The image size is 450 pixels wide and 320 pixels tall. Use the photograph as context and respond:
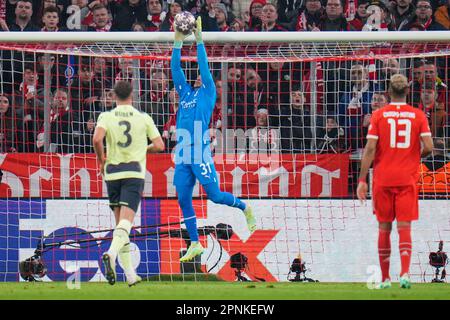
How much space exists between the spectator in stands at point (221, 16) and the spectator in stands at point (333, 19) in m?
1.57

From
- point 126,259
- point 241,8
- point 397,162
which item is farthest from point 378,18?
point 126,259

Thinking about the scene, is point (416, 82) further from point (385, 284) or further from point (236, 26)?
point (385, 284)

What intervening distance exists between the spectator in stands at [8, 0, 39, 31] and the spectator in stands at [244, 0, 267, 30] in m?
3.76

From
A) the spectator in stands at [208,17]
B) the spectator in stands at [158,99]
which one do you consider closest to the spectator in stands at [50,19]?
the spectator in stands at [158,99]

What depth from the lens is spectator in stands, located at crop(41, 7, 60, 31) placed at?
2017 cm

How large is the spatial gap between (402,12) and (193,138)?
7244mm

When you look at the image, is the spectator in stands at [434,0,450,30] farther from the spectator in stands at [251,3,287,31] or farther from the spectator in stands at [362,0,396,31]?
the spectator in stands at [251,3,287,31]

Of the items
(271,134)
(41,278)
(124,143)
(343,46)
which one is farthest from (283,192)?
(124,143)

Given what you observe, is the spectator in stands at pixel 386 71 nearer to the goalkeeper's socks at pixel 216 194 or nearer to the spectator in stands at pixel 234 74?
the spectator in stands at pixel 234 74

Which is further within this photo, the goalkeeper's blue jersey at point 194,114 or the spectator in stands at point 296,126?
the spectator in stands at point 296,126

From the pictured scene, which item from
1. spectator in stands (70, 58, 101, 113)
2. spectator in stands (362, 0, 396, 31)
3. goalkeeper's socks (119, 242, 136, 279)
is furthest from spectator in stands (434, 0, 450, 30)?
goalkeeper's socks (119, 242, 136, 279)

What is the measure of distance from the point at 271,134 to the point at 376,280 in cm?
483

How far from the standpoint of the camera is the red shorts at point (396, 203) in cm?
1309

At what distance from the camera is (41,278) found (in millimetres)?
17531
